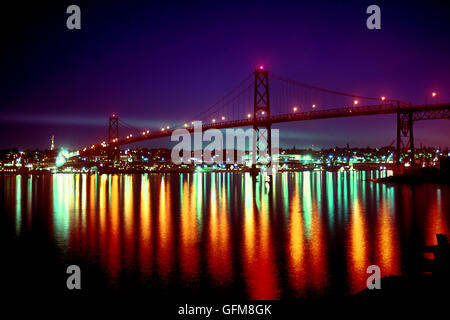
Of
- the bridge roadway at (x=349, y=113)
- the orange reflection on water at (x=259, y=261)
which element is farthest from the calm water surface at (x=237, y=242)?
the bridge roadway at (x=349, y=113)

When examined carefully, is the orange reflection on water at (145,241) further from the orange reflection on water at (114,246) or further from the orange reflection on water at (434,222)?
the orange reflection on water at (434,222)

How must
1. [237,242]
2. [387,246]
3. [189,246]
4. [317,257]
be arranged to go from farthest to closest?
[237,242] → [189,246] → [387,246] → [317,257]

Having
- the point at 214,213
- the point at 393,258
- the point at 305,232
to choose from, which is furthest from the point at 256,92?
the point at 393,258

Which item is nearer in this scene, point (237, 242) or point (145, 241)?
point (237, 242)

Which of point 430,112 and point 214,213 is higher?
point 430,112

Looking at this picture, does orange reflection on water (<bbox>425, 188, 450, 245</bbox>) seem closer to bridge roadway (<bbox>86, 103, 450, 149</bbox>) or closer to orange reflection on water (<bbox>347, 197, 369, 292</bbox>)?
orange reflection on water (<bbox>347, 197, 369, 292</bbox>)

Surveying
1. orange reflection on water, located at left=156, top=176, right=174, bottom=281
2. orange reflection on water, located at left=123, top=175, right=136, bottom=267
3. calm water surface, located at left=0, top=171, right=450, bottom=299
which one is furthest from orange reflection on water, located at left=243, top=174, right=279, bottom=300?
orange reflection on water, located at left=123, top=175, right=136, bottom=267

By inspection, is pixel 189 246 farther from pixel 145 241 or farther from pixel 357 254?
pixel 357 254

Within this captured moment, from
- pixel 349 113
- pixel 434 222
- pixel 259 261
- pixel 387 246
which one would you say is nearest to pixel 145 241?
pixel 259 261

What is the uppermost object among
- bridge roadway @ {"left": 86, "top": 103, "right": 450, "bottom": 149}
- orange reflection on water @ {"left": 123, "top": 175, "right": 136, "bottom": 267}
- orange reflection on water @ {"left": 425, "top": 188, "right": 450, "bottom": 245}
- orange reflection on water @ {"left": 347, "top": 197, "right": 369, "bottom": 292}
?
bridge roadway @ {"left": 86, "top": 103, "right": 450, "bottom": 149}

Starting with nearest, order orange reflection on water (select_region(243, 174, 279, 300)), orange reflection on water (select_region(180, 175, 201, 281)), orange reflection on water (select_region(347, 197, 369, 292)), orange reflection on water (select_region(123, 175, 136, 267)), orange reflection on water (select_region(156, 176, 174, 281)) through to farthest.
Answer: orange reflection on water (select_region(243, 174, 279, 300))
orange reflection on water (select_region(347, 197, 369, 292))
orange reflection on water (select_region(180, 175, 201, 281))
orange reflection on water (select_region(156, 176, 174, 281))
orange reflection on water (select_region(123, 175, 136, 267))
